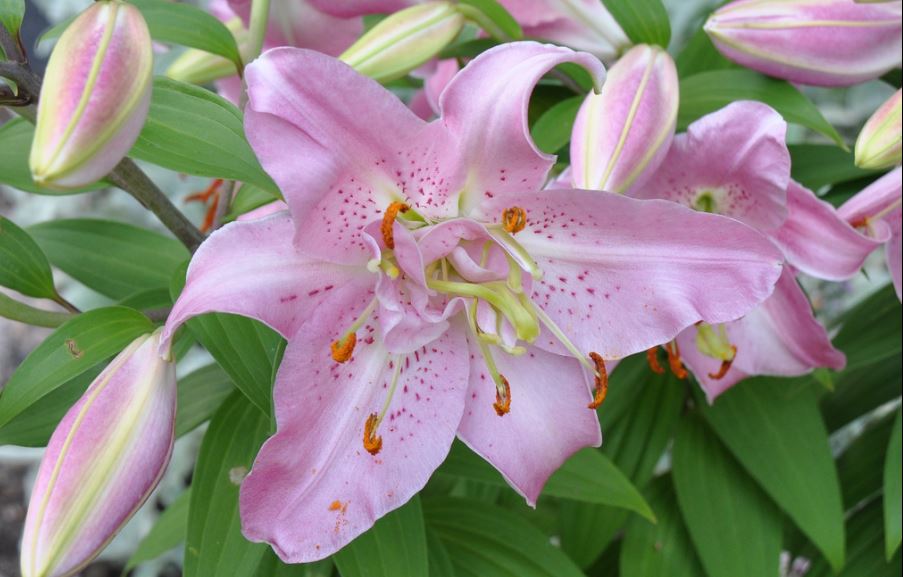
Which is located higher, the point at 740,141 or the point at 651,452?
the point at 740,141

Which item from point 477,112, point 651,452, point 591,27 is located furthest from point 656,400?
point 477,112

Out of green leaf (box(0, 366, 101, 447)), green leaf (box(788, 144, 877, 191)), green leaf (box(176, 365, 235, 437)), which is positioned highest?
green leaf (box(788, 144, 877, 191))

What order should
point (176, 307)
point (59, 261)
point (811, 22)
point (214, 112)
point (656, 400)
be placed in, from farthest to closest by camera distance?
point (656, 400)
point (59, 261)
point (811, 22)
point (214, 112)
point (176, 307)

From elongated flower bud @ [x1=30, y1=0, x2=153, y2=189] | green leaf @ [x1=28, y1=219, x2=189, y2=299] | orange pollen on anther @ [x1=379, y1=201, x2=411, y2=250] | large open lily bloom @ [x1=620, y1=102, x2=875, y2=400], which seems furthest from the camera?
green leaf @ [x1=28, y1=219, x2=189, y2=299]

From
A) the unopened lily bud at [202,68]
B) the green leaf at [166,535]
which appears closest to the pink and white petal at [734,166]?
the unopened lily bud at [202,68]

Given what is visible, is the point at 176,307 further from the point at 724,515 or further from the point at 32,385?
the point at 724,515

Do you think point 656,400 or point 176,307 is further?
point 656,400

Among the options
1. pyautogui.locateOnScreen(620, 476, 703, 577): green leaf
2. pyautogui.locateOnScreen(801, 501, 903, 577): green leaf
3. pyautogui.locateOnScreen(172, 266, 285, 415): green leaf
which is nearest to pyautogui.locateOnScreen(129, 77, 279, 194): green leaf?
pyautogui.locateOnScreen(172, 266, 285, 415): green leaf

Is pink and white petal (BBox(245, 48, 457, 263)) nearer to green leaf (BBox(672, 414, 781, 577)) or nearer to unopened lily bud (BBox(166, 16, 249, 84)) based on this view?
unopened lily bud (BBox(166, 16, 249, 84))
